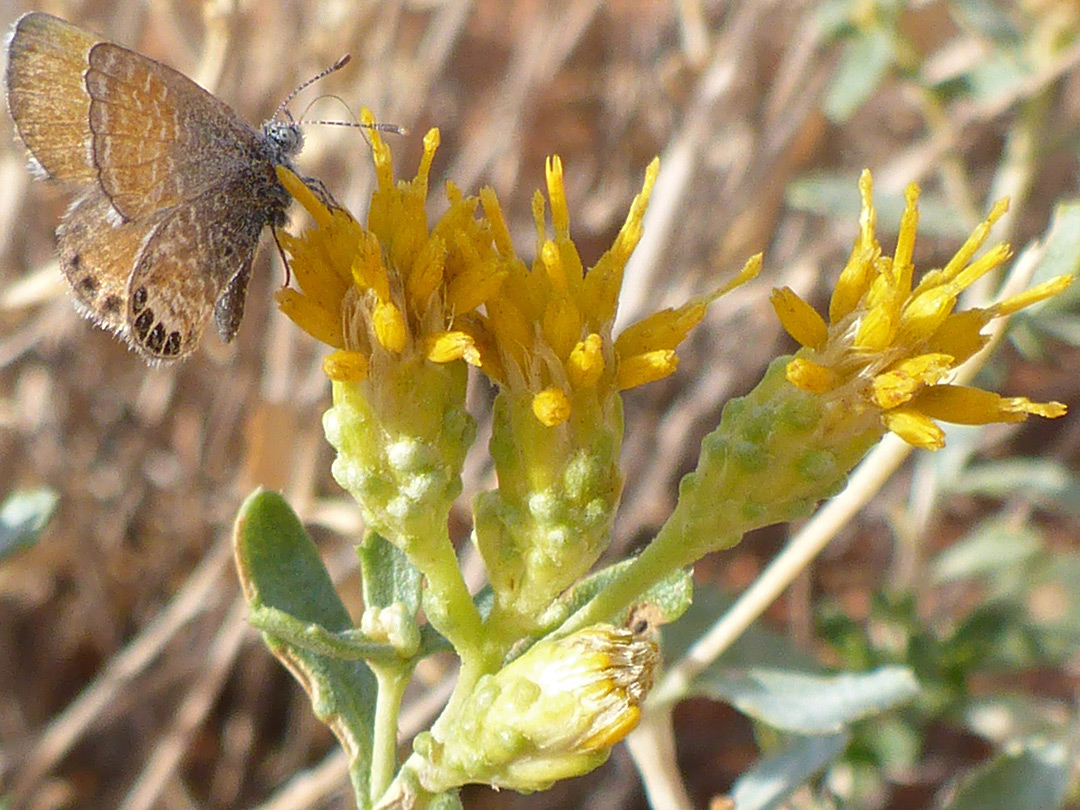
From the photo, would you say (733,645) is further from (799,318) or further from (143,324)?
(143,324)

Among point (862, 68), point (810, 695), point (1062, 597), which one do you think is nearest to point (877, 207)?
point (862, 68)

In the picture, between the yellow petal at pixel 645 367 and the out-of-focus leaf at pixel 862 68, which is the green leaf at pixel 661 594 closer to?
the yellow petal at pixel 645 367

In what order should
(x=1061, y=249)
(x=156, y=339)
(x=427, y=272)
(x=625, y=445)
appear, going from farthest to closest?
1. (x=625, y=445)
2. (x=1061, y=249)
3. (x=156, y=339)
4. (x=427, y=272)

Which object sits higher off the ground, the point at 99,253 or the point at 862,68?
the point at 99,253

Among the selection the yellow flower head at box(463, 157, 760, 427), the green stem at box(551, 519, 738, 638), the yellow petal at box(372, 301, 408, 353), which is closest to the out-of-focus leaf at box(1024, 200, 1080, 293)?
the yellow flower head at box(463, 157, 760, 427)

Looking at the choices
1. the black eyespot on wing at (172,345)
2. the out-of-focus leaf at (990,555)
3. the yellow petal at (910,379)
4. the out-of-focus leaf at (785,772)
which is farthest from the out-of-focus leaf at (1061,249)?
the out-of-focus leaf at (990,555)
